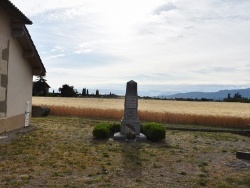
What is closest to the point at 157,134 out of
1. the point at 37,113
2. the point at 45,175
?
the point at 45,175

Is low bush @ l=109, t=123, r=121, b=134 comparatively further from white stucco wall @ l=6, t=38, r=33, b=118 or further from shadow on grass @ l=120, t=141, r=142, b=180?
white stucco wall @ l=6, t=38, r=33, b=118

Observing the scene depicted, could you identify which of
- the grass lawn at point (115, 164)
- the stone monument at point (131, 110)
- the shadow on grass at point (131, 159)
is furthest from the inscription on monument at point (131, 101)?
the grass lawn at point (115, 164)

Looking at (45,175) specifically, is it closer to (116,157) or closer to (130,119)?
(116,157)

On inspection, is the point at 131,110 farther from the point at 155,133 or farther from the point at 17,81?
the point at 17,81

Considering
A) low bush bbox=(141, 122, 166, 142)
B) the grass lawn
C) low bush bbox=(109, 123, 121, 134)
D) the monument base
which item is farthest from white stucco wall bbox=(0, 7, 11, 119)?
low bush bbox=(141, 122, 166, 142)

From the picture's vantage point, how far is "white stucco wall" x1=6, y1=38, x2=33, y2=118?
16828mm

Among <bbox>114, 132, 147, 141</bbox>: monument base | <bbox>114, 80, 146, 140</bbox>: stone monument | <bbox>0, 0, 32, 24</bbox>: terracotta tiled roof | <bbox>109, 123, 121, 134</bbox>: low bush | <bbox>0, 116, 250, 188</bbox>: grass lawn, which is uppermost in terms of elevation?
<bbox>0, 0, 32, 24</bbox>: terracotta tiled roof

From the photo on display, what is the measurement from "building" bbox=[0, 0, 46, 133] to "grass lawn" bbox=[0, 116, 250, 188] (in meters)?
2.08

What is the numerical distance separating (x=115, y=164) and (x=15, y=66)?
938 centimetres

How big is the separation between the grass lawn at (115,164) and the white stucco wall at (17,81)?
2.41 metres

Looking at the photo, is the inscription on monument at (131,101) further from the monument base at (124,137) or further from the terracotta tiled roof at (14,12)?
the terracotta tiled roof at (14,12)

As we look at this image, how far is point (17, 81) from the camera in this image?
1805 cm

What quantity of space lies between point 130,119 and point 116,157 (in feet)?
19.7

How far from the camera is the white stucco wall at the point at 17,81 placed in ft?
55.2
